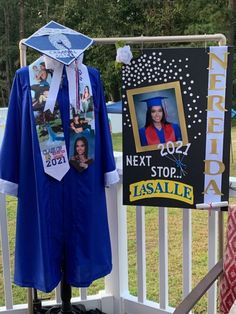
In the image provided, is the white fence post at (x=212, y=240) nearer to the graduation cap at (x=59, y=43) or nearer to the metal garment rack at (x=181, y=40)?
the metal garment rack at (x=181, y=40)

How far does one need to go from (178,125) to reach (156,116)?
0.10 meters

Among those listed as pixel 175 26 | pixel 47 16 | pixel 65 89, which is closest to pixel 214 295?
pixel 65 89

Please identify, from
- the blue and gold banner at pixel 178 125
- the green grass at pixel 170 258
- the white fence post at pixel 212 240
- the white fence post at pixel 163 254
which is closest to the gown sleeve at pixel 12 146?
the blue and gold banner at pixel 178 125

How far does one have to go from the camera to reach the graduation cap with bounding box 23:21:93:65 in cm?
190

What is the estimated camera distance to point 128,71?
2.06m

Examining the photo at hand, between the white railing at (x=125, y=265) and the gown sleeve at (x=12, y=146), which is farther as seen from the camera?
the white railing at (x=125, y=265)

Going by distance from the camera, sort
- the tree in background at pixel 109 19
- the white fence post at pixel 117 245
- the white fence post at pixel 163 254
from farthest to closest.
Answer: the tree in background at pixel 109 19 < the white fence post at pixel 117 245 < the white fence post at pixel 163 254

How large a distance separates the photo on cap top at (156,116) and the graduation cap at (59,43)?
0.30m

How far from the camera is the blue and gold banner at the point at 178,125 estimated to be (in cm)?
196

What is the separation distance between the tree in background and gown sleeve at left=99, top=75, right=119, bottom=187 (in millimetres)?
7906

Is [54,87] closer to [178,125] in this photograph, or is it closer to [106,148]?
[106,148]

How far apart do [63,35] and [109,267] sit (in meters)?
1.04

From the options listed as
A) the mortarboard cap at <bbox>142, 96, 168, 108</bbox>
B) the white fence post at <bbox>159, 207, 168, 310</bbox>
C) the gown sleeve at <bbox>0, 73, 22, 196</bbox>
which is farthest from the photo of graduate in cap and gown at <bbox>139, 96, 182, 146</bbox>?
the gown sleeve at <bbox>0, 73, 22, 196</bbox>

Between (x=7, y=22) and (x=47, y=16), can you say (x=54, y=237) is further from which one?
(x=7, y=22)
